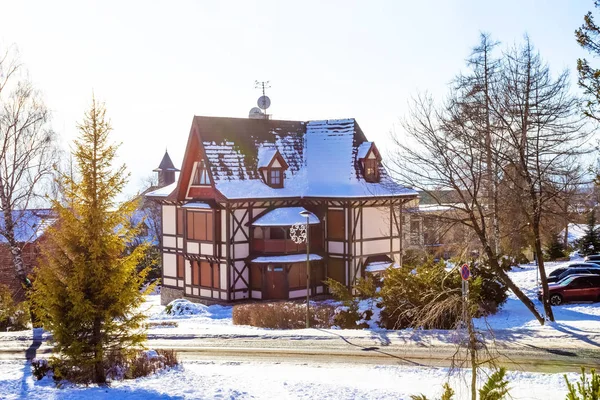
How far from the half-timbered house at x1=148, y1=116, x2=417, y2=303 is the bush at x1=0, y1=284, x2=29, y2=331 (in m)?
9.67

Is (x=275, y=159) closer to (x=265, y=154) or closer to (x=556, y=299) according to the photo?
(x=265, y=154)

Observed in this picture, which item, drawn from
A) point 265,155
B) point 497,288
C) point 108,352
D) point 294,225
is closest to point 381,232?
point 294,225

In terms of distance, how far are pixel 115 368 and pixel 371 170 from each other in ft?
72.5

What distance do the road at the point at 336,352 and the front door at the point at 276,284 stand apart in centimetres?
1118

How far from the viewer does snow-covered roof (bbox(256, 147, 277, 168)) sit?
111 ft

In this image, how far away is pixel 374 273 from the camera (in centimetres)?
3419

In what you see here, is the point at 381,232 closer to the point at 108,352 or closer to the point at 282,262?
the point at 282,262

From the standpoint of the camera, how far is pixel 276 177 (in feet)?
113

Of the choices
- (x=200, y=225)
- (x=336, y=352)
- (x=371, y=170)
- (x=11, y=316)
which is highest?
(x=371, y=170)

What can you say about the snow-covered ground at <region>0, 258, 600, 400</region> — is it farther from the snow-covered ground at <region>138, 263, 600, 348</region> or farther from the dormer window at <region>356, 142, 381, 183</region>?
the dormer window at <region>356, 142, 381, 183</region>

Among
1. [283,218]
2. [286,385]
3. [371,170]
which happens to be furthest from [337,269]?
[286,385]

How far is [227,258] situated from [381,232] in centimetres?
901

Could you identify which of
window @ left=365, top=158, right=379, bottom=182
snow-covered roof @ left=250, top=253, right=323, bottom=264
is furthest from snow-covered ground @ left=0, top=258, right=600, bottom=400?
window @ left=365, top=158, right=379, bottom=182

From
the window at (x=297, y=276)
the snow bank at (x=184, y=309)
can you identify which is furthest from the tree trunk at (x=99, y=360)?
the window at (x=297, y=276)
